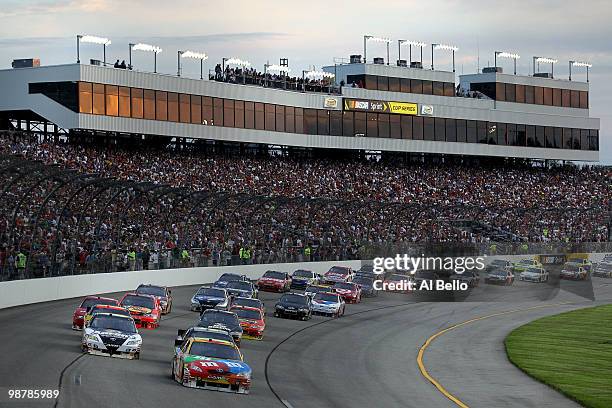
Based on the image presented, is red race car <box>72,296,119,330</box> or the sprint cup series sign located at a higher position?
the sprint cup series sign

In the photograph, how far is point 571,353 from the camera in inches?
1734

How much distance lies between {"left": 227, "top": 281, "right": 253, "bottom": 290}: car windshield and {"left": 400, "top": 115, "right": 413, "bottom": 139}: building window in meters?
54.8

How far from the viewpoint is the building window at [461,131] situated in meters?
112

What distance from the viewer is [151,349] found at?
36062 mm

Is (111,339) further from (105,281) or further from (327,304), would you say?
(105,281)

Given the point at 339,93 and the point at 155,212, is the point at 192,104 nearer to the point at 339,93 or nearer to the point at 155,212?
the point at 339,93

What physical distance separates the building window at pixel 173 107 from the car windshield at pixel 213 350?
6149 centimetres

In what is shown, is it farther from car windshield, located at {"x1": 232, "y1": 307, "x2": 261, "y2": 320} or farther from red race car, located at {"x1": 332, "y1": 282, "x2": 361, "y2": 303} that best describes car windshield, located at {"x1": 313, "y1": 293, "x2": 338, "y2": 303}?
car windshield, located at {"x1": 232, "y1": 307, "x2": 261, "y2": 320}

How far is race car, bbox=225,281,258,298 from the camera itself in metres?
53.5

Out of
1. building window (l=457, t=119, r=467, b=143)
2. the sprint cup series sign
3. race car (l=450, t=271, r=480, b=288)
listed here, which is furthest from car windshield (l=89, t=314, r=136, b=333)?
building window (l=457, t=119, r=467, b=143)

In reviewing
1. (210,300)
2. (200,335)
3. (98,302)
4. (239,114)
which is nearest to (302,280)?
(210,300)

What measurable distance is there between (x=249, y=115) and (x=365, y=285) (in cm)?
3374

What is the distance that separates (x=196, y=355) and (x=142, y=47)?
62032 millimetres

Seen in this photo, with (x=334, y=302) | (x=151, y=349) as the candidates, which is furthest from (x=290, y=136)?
(x=151, y=349)
